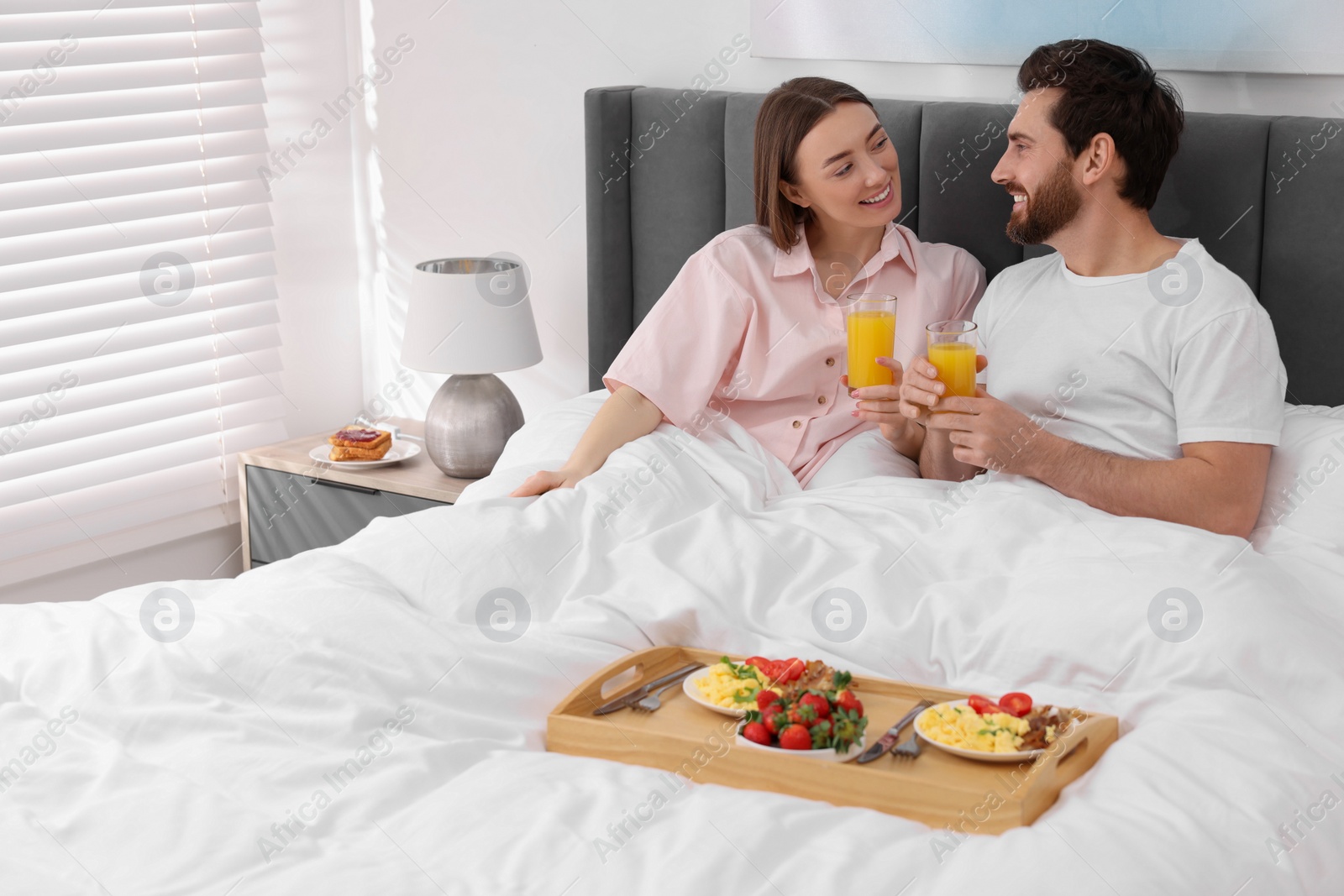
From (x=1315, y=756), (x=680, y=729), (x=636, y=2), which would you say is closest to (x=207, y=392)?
(x=636, y=2)

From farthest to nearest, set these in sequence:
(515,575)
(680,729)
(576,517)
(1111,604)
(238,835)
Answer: (576,517)
(515,575)
(1111,604)
(680,729)
(238,835)

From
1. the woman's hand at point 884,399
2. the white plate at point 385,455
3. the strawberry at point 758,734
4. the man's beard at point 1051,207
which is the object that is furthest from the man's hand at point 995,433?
the white plate at point 385,455

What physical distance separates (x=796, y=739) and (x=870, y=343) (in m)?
0.81

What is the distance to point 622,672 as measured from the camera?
4.89ft

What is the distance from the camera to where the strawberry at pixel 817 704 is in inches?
51.4

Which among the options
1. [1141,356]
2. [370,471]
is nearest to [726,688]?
[1141,356]

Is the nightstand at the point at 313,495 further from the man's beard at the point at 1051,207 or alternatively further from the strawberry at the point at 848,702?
the strawberry at the point at 848,702

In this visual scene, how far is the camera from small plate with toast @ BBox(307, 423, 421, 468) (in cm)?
283

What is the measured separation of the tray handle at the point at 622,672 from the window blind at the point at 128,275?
179cm

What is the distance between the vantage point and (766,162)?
224 cm

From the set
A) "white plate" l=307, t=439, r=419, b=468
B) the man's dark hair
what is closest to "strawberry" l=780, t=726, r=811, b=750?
the man's dark hair

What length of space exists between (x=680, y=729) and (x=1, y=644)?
0.81 metres

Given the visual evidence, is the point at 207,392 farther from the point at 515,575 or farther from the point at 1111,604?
the point at 1111,604

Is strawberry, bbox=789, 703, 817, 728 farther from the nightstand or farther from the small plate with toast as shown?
the small plate with toast
